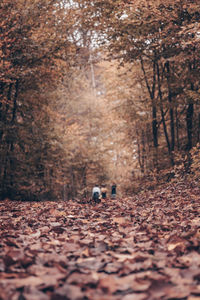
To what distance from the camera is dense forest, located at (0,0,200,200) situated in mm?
11703

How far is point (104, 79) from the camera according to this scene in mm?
20844

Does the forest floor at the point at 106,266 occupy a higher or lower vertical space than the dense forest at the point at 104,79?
lower

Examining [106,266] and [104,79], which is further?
[104,79]

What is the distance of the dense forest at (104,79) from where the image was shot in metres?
11.7

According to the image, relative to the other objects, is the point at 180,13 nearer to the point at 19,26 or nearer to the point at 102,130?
the point at 19,26

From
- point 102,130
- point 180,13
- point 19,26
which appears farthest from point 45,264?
point 102,130

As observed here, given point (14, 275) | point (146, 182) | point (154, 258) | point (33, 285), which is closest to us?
point (33, 285)

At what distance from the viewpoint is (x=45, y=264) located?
2814 mm

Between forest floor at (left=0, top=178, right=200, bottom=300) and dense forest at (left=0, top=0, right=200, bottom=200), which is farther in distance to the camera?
dense forest at (left=0, top=0, right=200, bottom=200)

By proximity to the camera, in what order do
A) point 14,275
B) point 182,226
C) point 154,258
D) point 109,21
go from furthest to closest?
point 109,21, point 182,226, point 154,258, point 14,275

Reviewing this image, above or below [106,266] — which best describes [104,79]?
above

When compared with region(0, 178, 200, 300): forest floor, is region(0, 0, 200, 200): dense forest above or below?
above

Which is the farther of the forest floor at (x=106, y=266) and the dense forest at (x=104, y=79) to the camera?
the dense forest at (x=104, y=79)

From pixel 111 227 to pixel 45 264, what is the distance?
2421 mm
